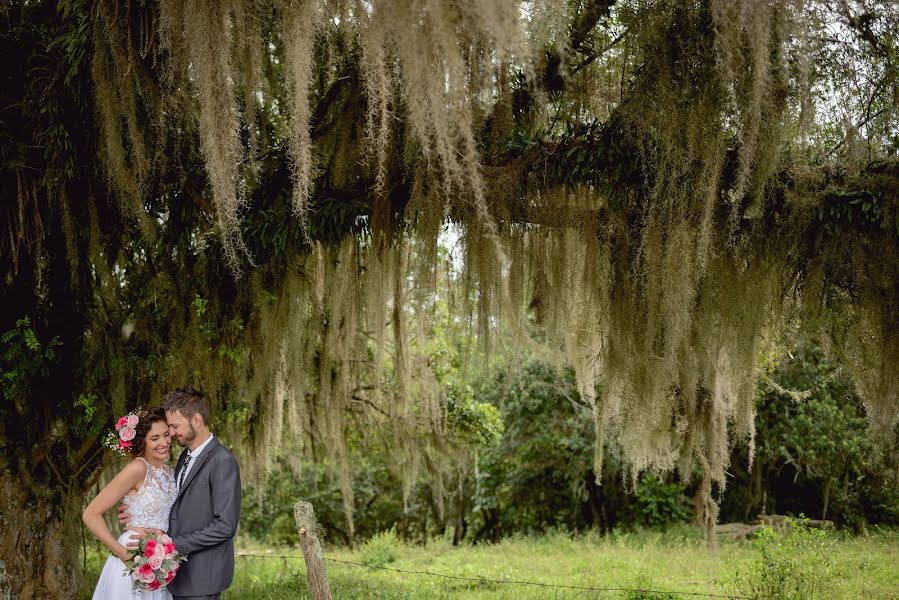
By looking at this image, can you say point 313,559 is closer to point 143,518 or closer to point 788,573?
point 143,518

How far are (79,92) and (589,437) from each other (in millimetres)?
8720

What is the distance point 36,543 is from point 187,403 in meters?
2.24

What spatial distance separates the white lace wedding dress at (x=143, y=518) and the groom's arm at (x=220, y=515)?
148mm

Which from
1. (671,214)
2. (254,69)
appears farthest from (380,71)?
(671,214)

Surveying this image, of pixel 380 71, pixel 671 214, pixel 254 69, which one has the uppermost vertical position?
pixel 254 69

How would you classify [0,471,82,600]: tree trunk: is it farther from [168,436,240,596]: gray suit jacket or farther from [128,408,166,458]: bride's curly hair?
[168,436,240,596]: gray suit jacket

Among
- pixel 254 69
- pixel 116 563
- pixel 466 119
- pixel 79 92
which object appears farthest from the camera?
pixel 79 92

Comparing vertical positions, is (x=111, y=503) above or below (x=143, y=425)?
below

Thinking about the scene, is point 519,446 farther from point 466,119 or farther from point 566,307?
point 466,119

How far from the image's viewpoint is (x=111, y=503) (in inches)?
100

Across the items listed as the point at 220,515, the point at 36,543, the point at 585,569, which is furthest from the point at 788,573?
the point at 36,543

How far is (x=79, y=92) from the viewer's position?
3.37 m

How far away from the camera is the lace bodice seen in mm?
2619

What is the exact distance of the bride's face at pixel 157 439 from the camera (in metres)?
2.69
